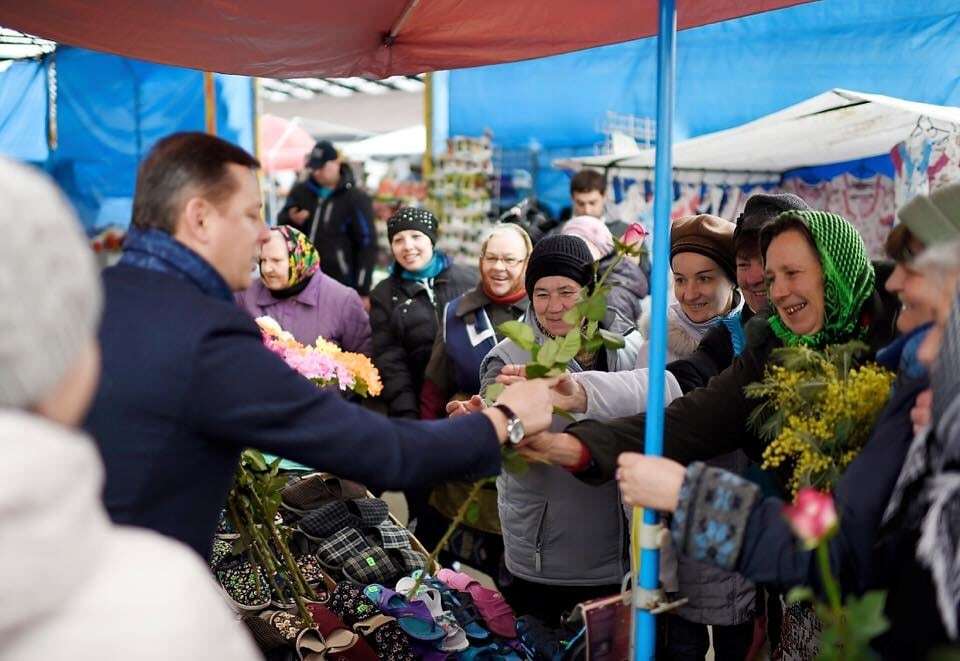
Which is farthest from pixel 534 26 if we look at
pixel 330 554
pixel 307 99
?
pixel 307 99

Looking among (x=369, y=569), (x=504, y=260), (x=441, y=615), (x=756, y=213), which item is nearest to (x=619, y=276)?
(x=504, y=260)

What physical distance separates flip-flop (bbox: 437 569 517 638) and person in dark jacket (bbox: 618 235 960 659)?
106 centimetres

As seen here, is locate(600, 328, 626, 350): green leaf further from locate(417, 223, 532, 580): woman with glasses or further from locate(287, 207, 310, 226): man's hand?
locate(287, 207, 310, 226): man's hand

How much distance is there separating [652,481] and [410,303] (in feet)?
9.84

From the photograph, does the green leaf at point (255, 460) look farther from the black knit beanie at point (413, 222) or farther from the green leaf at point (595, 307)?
the black knit beanie at point (413, 222)

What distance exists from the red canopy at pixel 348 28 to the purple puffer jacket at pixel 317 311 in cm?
133

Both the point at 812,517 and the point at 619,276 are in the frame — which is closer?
the point at 812,517

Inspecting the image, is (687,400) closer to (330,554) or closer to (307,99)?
(330,554)

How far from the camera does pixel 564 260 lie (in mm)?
2898

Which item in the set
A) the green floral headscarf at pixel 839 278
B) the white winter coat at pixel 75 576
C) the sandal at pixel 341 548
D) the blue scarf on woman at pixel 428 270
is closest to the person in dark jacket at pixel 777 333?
the green floral headscarf at pixel 839 278

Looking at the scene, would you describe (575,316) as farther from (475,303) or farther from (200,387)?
(475,303)

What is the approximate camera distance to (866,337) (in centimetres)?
205

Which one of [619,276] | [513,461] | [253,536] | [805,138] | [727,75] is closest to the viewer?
[513,461]

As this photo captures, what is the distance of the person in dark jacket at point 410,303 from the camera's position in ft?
14.5
